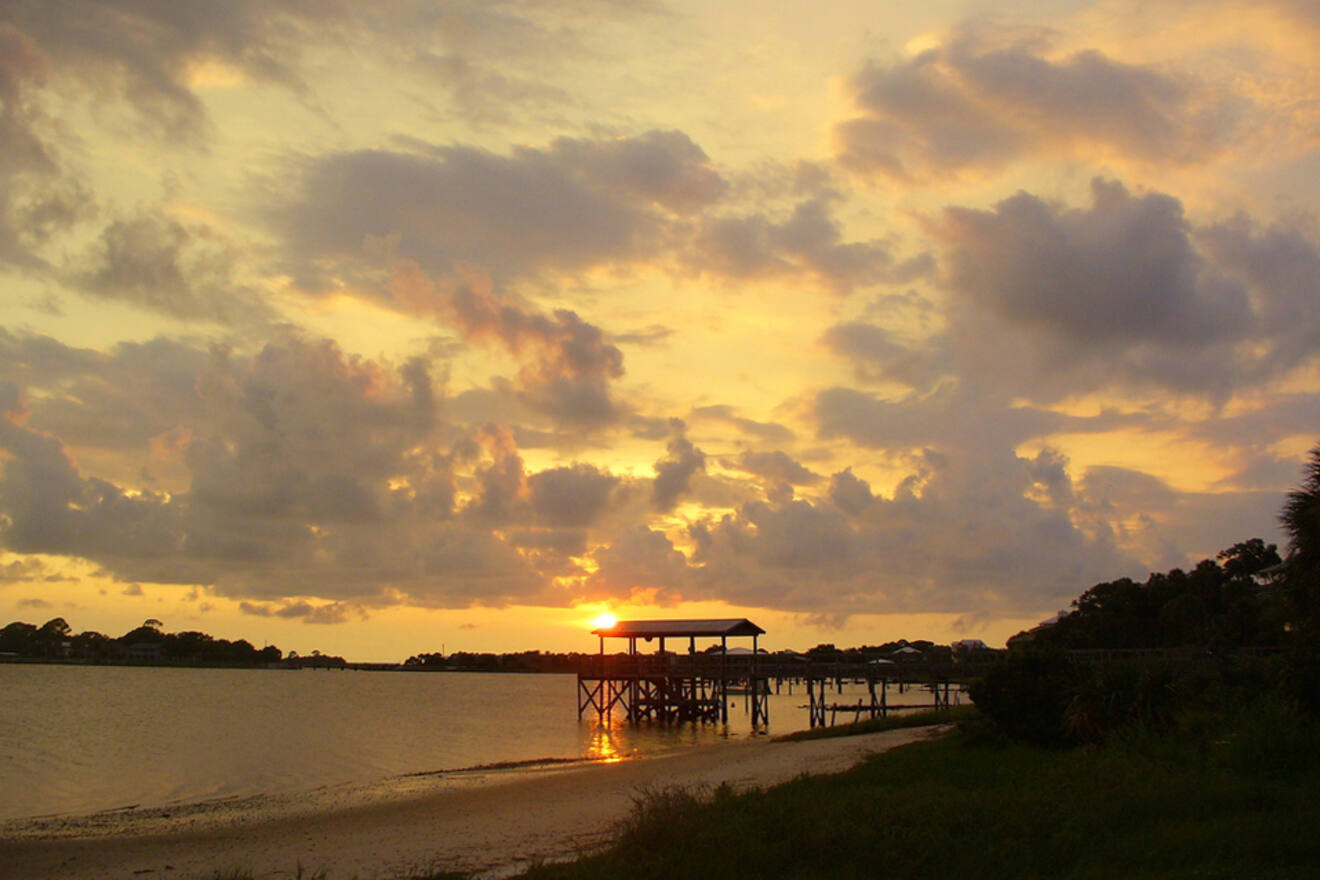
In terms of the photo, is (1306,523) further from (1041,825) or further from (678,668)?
(678,668)

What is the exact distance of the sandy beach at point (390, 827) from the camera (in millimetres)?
18234

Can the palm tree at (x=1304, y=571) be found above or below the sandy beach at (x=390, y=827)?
above

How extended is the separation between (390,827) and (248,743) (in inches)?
1241

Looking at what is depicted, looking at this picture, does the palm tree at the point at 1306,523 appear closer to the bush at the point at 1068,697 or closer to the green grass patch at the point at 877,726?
the bush at the point at 1068,697

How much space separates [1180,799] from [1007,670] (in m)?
10.8

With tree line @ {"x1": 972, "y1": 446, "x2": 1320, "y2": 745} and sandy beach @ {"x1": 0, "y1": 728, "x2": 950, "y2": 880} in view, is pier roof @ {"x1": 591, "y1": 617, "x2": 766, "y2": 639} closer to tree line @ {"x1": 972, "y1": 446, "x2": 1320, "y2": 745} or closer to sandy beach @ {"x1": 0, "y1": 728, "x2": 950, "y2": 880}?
sandy beach @ {"x1": 0, "y1": 728, "x2": 950, "y2": 880}

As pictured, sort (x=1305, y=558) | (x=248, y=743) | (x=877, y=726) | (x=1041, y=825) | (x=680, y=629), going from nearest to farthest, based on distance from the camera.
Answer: (x=1041, y=825) < (x=1305, y=558) < (x=877, y=726) < (x=248, y=743) < (x=680, y=629)

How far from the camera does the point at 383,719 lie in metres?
69.8

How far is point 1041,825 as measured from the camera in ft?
41.1

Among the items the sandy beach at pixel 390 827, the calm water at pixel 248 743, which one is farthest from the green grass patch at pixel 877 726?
the calm water at pixel 248 743

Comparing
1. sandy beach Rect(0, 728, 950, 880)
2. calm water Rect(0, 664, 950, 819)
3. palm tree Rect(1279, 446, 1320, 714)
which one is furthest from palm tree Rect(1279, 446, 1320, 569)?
calm water Rect(0, 664, 950, 819)

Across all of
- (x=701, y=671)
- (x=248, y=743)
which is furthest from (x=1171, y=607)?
(x=248, y=743)

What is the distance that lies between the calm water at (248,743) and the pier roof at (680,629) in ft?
18.1

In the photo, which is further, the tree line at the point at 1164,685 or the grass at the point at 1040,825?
the tree line at the point at 1164,685
